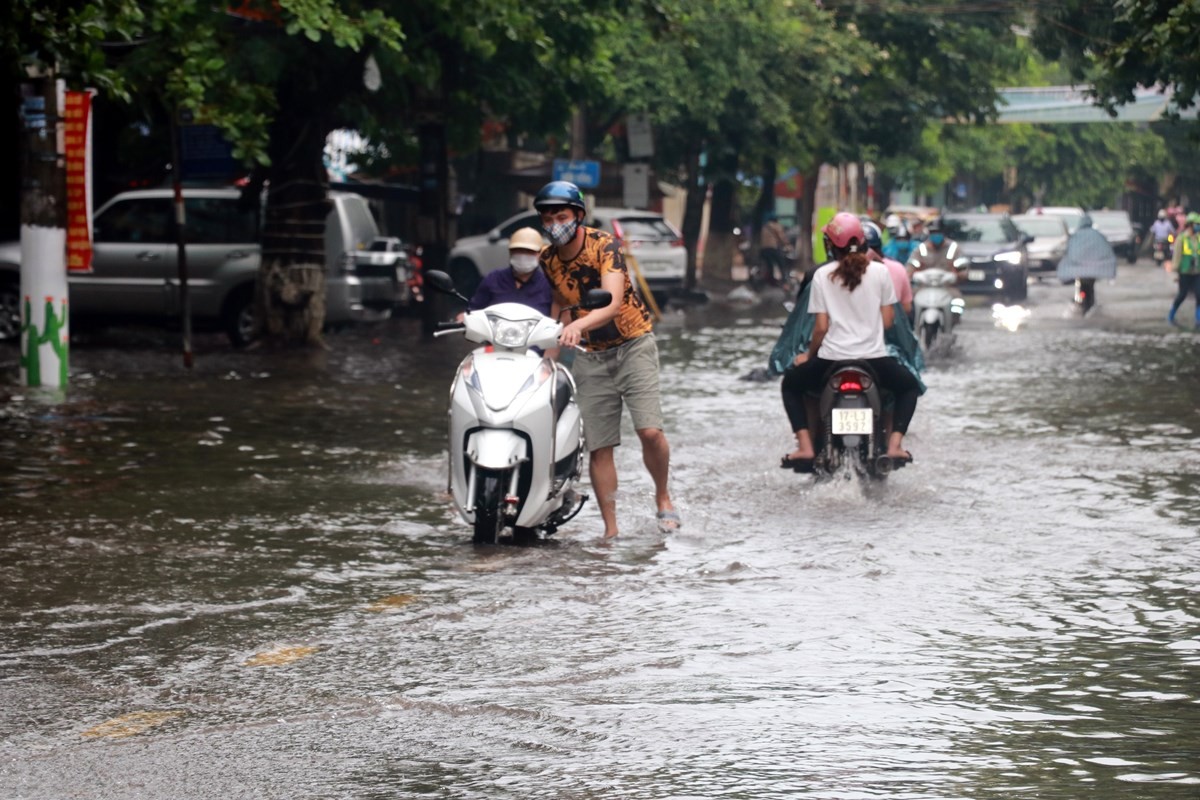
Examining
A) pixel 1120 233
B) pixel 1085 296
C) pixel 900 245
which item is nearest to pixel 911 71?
pixel 1085 296

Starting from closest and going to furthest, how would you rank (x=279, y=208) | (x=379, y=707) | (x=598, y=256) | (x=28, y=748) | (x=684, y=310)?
(x=28, y=748) → (x=379, y=707) → (x=598, y=256) → (x=279, y=208) → (x=684, y=310)

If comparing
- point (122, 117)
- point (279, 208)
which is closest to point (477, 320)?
point (279, 208)

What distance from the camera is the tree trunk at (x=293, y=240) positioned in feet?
76.6

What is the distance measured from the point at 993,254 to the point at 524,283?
2878 cm

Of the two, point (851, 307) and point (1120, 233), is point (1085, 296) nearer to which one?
point (851, 307)

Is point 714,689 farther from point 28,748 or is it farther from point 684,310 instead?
point 684,310

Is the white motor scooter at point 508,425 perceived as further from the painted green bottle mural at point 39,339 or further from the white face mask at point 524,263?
the painted green bottle mural at point 39,339

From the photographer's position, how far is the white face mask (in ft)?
32.7

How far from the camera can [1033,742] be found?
579 cm

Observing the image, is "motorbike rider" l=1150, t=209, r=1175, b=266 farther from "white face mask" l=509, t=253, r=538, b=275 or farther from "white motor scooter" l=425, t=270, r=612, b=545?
"white motor scooter" l=425, t=270, r=612, b=545

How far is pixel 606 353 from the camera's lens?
32.6ft

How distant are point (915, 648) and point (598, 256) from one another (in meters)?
3.21

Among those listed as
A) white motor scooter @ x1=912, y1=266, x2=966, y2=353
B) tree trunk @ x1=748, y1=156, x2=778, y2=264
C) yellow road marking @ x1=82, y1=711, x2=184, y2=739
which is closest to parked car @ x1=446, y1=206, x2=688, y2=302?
white motor scooter @ x1=912, y1=266, x2=966, y2=353

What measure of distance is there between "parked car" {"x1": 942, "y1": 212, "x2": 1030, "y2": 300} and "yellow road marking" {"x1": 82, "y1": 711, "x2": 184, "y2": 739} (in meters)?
30.0
